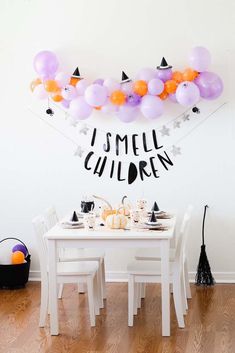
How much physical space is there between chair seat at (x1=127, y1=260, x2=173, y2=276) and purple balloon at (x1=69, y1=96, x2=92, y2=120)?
1.36 metres

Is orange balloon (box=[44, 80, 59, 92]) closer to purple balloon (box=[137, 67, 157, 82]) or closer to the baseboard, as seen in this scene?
purple balloon (box=[137, 67, 157, 82])

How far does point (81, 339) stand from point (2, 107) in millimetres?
2315

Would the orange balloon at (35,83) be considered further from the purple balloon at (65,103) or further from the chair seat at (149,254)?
the chair seat at (149,254)

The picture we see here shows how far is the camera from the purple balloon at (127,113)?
536cm

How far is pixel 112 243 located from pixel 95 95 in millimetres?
1350

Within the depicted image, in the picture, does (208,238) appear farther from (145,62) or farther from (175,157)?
(145,62)

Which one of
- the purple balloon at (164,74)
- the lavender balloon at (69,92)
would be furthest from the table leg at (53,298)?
the purple balloon at (164,74)

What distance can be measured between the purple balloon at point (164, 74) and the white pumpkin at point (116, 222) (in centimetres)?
131

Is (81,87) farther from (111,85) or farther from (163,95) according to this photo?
(163,95)

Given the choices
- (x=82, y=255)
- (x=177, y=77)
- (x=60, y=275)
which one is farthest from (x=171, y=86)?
(x=60, y=275)

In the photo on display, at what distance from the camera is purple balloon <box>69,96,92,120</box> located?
5324 mm

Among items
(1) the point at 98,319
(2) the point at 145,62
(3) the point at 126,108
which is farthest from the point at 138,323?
(2) the point at 145,62

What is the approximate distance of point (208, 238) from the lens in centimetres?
568

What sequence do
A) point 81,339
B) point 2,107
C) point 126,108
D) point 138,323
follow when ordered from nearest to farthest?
point 81,339 → point 138,323 → point 126,108 → point 2,107
